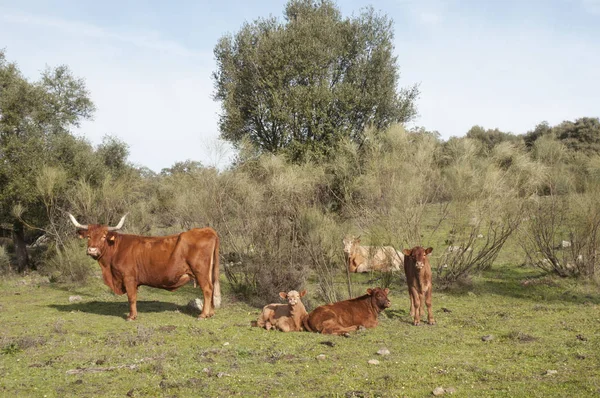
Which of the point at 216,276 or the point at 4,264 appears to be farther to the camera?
the point at 4,264

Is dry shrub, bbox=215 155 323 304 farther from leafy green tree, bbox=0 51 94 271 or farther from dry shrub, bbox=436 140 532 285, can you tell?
leafy green tree, bbox=0 51 94 271

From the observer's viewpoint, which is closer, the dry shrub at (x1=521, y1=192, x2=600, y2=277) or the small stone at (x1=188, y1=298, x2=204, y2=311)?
the small stone at (x1=188, y1=298, x2=204, y2=311)

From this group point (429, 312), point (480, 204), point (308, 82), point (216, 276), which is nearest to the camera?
point (429, 312)

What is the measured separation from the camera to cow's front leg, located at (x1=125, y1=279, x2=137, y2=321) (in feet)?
39.0

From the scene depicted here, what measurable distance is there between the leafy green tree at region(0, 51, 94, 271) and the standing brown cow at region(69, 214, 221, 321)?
30.6ft

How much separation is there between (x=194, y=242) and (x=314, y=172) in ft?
15.3

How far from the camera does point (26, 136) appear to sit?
22.2 meters

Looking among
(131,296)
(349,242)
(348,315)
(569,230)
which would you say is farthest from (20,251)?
(569,230)

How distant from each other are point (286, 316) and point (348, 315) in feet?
3.84

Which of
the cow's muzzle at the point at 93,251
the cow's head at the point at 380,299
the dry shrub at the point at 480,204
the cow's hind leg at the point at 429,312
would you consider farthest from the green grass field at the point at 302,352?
the dry shrub at the point at 480,204

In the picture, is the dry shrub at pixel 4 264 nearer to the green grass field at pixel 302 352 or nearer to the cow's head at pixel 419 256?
the green grass field at pixel 302 352

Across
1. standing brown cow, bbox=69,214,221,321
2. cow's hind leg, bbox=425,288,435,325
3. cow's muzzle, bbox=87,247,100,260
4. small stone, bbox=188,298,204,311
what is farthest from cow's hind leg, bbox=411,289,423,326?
cow's muzzle, bbox=87,247,100,260

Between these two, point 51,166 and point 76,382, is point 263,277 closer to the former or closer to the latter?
point 76,382

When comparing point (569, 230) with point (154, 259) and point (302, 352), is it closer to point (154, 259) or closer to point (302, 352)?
point (302, 352)
